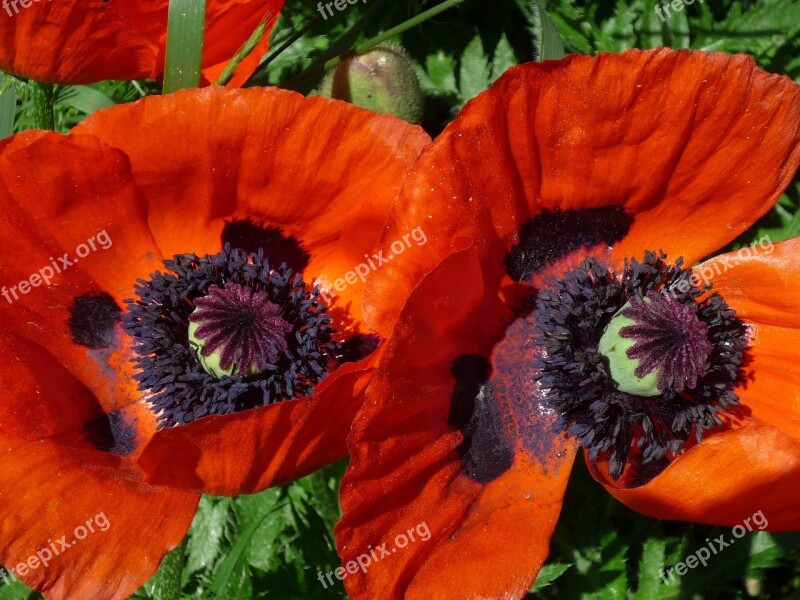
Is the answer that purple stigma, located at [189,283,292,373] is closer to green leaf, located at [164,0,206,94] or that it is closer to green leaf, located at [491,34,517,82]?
green leaf, located at [164,0,206,94]

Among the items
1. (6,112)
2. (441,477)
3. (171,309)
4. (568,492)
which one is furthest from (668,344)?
(6,112)

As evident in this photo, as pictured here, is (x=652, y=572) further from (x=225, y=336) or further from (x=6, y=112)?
(x=6, y=112)

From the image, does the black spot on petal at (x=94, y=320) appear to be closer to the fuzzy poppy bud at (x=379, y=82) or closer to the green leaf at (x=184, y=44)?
the green leaf at (x=184, y=44)

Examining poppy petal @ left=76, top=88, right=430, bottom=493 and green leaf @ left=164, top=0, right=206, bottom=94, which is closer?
poppy petal @ left=76, top=88, right=430, bottom=493

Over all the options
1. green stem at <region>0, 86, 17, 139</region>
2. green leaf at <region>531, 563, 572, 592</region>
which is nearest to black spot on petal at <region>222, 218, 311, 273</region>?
green stem at <region>0, 86, 17, 139</region>

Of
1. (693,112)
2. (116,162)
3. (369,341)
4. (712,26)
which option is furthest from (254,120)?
(712,26)

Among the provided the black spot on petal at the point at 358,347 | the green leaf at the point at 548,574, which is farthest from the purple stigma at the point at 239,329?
the green leaf at the point at 548,574
